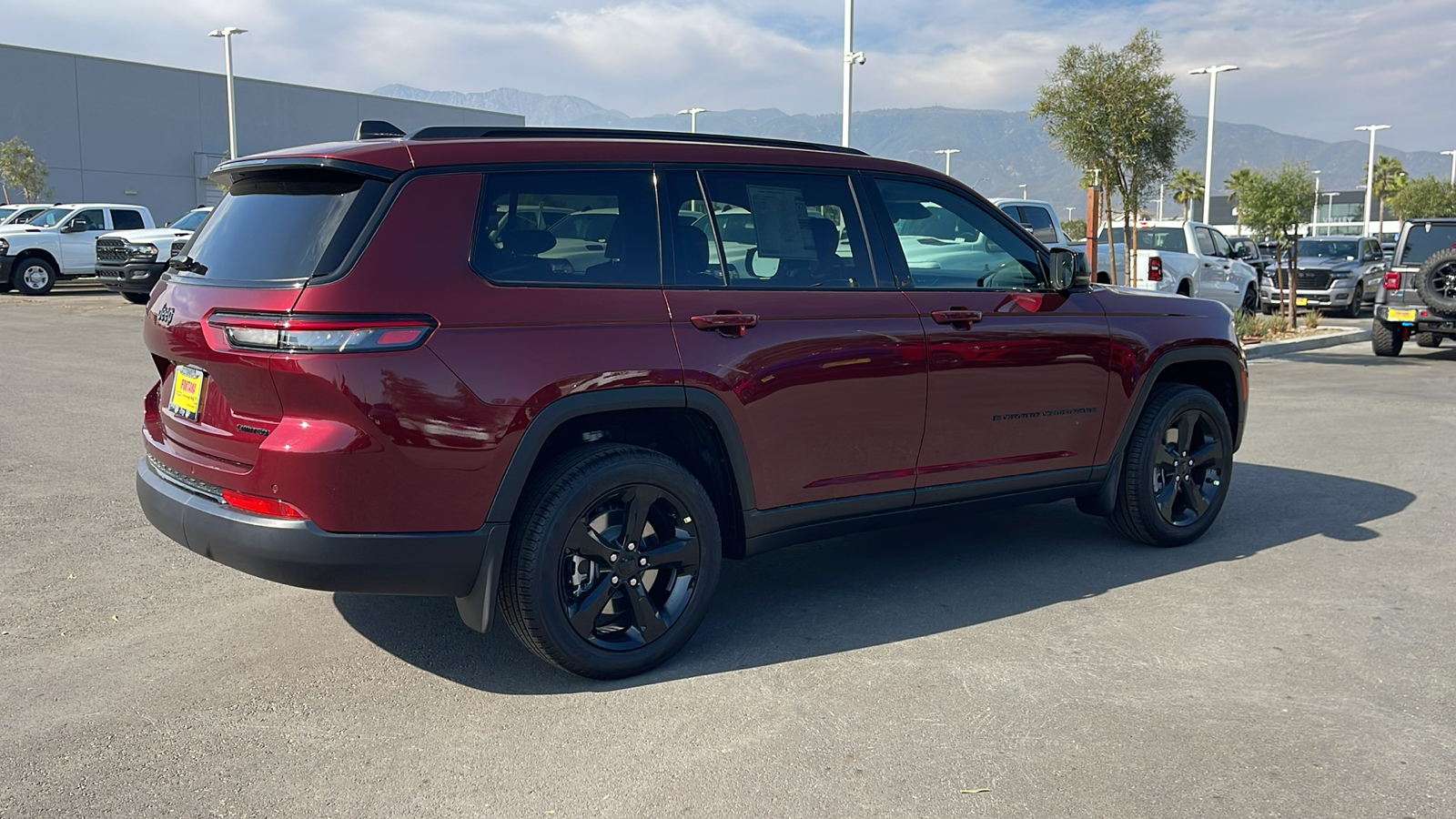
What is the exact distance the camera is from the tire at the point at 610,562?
12.6 feet

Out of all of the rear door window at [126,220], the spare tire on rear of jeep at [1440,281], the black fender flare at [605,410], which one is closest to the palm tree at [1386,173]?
the spare tire on rear of jeep at [1440,281]

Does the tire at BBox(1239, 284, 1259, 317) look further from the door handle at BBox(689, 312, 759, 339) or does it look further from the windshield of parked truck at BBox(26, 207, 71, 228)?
the windshield of parked truck at BBox(26, 207, 71, 228)

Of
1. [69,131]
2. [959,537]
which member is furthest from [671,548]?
[69,131]

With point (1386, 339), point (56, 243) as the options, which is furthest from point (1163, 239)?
point (56, 243)

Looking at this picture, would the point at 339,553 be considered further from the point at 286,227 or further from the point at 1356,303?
the point at 1356,303

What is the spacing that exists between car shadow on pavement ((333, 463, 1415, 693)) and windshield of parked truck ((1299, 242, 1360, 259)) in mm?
20421

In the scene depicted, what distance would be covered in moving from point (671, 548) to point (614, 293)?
3.01 ft

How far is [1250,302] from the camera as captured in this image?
19922 millimetres

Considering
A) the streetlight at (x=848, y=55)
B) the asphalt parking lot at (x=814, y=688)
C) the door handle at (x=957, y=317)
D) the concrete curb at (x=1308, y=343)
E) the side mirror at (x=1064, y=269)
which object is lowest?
the asphalt parking lot at (x=814, y=688)

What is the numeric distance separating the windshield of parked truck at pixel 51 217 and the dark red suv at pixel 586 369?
23077mm

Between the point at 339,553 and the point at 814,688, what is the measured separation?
5.33 ft

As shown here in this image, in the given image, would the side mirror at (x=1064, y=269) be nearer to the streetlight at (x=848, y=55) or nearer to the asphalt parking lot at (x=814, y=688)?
the asphalt parking lot at (x=814, y=688)

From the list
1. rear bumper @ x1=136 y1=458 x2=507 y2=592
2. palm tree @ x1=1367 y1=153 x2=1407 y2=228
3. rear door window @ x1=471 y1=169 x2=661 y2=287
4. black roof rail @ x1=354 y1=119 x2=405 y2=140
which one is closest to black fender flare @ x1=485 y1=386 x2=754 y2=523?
rear bumper @ x1=136 y1=458 x2=507 y2=592

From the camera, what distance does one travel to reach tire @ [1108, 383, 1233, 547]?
5.61 meters
